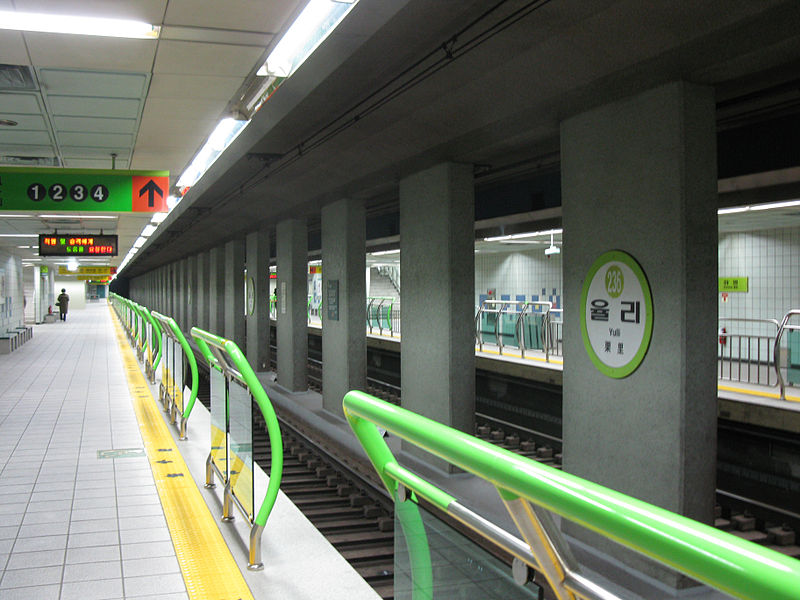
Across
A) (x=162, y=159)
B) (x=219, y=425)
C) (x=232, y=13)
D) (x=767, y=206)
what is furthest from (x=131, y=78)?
(x=767, y=206)

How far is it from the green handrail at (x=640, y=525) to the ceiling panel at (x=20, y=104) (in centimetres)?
660

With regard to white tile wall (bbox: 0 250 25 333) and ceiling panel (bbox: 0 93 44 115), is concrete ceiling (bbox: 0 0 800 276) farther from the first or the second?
white tile wall (bbox: 0 250 25 333)

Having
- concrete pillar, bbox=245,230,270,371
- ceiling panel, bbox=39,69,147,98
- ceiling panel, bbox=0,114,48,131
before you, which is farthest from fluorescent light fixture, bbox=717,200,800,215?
concrete pillar, bbox=245,230,270,371

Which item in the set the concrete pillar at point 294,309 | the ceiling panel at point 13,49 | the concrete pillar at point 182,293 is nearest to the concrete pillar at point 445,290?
the ceiling panel at point 13,49

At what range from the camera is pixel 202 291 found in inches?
991

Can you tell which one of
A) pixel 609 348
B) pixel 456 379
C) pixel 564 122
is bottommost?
pixel 456 379

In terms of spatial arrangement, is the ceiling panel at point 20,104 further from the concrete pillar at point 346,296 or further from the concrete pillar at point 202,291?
the concrete pillar at point 202,291

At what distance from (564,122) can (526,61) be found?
117 cm

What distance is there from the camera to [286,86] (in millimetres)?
5941

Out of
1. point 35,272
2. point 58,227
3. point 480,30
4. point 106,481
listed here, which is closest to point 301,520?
point 106,481

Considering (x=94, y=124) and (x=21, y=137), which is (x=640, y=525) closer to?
(x=94, y=124)

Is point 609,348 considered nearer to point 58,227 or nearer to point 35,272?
point 58,227

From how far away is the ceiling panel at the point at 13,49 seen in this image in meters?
4.83

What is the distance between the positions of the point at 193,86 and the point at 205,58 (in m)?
0.84
